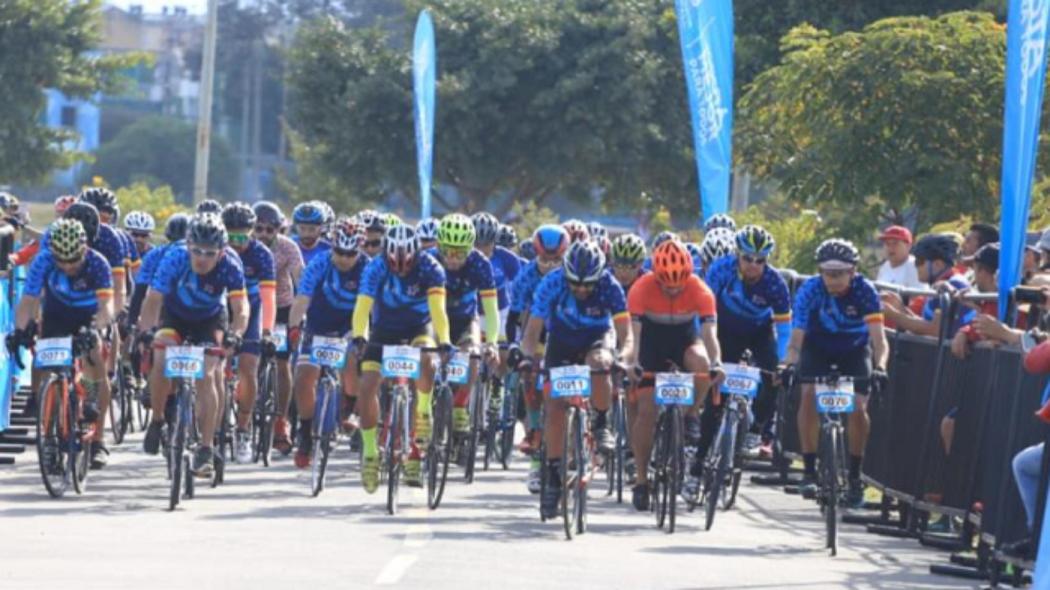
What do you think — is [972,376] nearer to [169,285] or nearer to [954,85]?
[169,285]

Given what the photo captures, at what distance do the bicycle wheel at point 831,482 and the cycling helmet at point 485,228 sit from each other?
6501 millimetres

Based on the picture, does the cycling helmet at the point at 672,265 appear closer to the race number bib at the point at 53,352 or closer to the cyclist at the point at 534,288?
the cyclist at the point at 534,288

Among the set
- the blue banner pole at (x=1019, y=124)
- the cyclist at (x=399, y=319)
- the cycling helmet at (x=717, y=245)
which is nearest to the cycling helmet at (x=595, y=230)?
the cycling helmet at (x=717, y=245)

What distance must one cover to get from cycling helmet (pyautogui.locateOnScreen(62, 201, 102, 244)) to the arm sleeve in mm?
2841

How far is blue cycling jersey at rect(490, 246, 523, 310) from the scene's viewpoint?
2300 centimetres

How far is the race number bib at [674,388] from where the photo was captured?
1688 centimetres

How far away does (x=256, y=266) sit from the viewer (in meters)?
20.4

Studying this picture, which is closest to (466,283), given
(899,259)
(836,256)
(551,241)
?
(551,241)

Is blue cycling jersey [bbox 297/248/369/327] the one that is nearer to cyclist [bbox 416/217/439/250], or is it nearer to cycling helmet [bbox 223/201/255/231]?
cycling helmet [bbox 223/201/255/231]

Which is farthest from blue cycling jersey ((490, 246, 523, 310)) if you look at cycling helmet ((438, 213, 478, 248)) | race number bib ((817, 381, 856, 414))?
race number bib ((817, 381, 856, 414))

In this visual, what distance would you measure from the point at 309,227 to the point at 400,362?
5943 mm

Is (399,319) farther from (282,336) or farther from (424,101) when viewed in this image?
(424,101)

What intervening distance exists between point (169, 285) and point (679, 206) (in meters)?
43.2

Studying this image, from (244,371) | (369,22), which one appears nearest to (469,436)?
(244,371)
